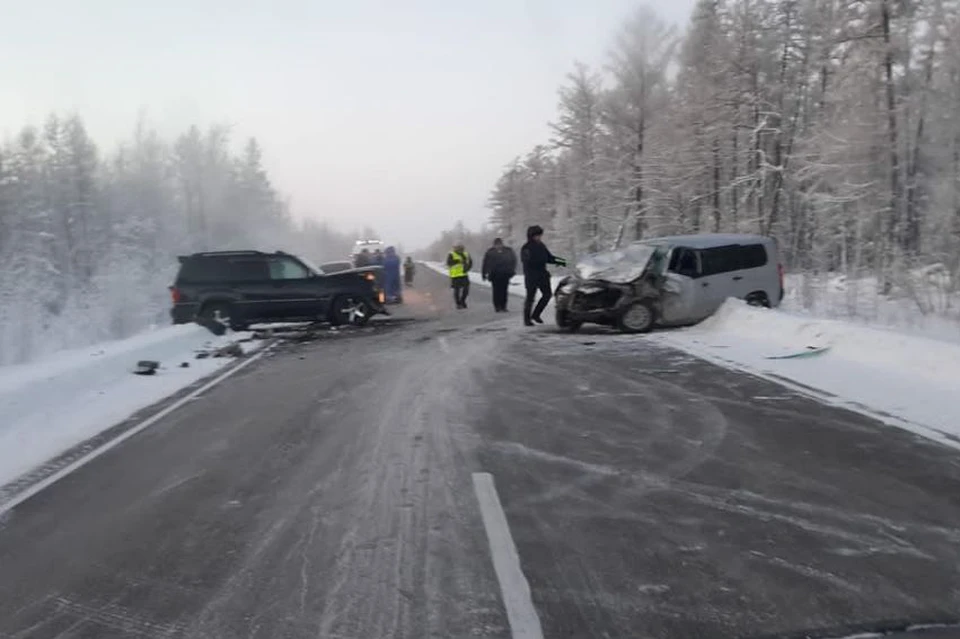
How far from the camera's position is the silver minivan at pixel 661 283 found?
1587 centimetres

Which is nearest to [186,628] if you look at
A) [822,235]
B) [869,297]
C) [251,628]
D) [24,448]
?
[251,628]

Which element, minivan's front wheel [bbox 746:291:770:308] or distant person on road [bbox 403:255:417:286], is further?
distant person on road [bbox 403:255:417:286]

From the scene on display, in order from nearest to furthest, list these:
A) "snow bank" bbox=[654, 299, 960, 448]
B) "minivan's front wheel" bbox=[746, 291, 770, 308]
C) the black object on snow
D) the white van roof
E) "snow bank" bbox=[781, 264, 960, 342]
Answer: "snow bank" bbox=[654, 299, 960, 448] < the black object on snow < the white van roof < "snow bank" bbox=[781, 264, 960, 342] < "minivan's front wheel" bbox=[746, 291, 770, 308]

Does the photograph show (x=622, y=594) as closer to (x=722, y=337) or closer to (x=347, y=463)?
(x=347, y=463)

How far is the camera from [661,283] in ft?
52.2

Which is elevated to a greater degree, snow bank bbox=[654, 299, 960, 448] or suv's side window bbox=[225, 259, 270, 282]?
suv's side window bbox=[225, 259, 270, 282]

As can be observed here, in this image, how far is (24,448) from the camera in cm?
782

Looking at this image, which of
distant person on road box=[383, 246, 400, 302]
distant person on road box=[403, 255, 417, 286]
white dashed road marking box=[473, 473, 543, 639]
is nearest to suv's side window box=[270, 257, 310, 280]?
distant person on road box=[383, 246, 400, 302]

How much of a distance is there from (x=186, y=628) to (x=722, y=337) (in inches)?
472

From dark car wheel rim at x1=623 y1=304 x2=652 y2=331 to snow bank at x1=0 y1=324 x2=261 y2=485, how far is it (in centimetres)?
718

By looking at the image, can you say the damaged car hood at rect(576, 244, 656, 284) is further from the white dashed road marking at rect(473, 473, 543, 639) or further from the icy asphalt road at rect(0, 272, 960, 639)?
the white dashed road marking at rect(473, 473, 543, 639)

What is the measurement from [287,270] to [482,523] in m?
14.8

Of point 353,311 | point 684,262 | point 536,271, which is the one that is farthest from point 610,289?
point 353,311

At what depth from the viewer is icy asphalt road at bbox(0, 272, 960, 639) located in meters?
3.87
